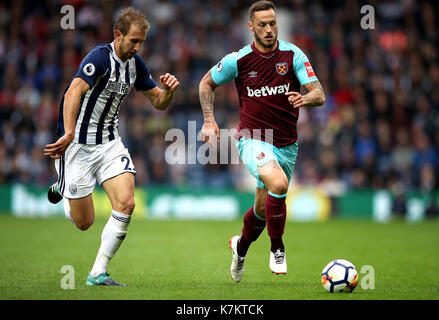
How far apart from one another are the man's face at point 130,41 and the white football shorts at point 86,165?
3.25 ft

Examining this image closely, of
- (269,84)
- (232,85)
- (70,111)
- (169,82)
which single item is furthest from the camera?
(232,85)

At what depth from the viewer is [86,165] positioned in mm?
6922

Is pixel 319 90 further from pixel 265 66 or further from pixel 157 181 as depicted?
pixel 157 181

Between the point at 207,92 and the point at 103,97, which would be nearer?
the point at 103,97

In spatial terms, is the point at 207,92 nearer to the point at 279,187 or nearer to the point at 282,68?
the point at 282,68

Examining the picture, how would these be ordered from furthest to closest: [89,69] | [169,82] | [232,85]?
1. [232,85]
2. [169,82]
3. [89,69]

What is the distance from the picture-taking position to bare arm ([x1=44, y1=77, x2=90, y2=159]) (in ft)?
21.0

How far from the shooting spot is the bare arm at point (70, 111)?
6.39 m

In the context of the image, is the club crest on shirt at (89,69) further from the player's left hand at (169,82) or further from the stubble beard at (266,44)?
the stubble beard at (266,44)

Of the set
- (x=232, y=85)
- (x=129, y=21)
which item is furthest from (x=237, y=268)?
(x=232, y=85)

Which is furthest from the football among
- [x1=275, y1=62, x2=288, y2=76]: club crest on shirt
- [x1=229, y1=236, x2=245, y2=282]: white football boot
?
[x1=275, y1=62, x2=288, y2=76]: club crest on shirt

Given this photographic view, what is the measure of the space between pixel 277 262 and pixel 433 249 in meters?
5.43

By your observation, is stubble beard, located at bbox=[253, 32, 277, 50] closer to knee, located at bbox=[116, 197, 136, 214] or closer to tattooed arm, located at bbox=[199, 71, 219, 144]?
tattooed arm, located at bbox=[199, 71, 219, 144]

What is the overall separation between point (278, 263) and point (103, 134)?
2.29 m
